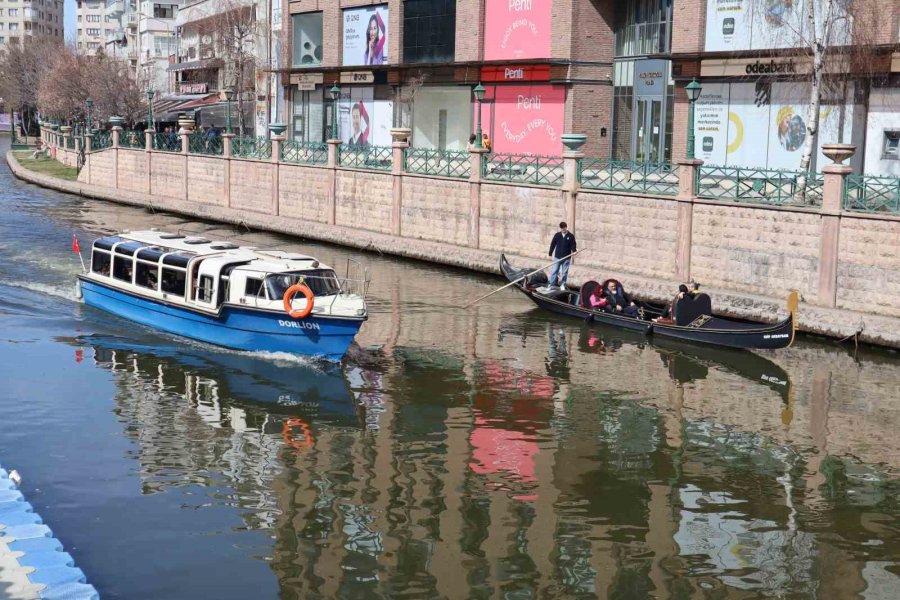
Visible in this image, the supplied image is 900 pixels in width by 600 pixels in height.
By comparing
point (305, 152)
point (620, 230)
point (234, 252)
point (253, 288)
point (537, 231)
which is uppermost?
point (305, 152)

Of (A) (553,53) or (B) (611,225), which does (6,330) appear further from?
(A) (553,53)

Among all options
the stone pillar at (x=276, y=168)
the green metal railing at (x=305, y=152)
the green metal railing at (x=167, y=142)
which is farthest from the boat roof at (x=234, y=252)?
the green metal railing at (x=167, y=142)

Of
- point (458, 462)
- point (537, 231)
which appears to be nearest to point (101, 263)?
point (537, 231)

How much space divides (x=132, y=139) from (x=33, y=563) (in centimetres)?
5586

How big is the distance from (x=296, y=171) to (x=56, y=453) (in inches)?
1333

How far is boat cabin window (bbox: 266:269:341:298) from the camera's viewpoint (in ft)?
88.2

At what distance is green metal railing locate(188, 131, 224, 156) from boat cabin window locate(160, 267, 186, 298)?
30260mm

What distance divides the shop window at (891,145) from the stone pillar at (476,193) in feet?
45.1

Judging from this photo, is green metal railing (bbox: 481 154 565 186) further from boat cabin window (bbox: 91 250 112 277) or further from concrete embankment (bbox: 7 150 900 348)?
boat cabin window (bbox: 91 250 112 277)

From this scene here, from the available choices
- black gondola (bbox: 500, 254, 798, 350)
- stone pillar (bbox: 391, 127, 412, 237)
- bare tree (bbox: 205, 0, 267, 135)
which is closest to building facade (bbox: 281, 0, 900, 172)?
bare tree (bbox: 205, 0, 267, 135)

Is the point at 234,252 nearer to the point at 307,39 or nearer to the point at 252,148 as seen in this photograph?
the point at 252,148

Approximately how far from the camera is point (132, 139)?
221 ft

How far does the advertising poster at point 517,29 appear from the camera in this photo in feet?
179

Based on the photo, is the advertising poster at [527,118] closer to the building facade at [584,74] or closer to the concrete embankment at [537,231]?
the building facade at [584,74]
